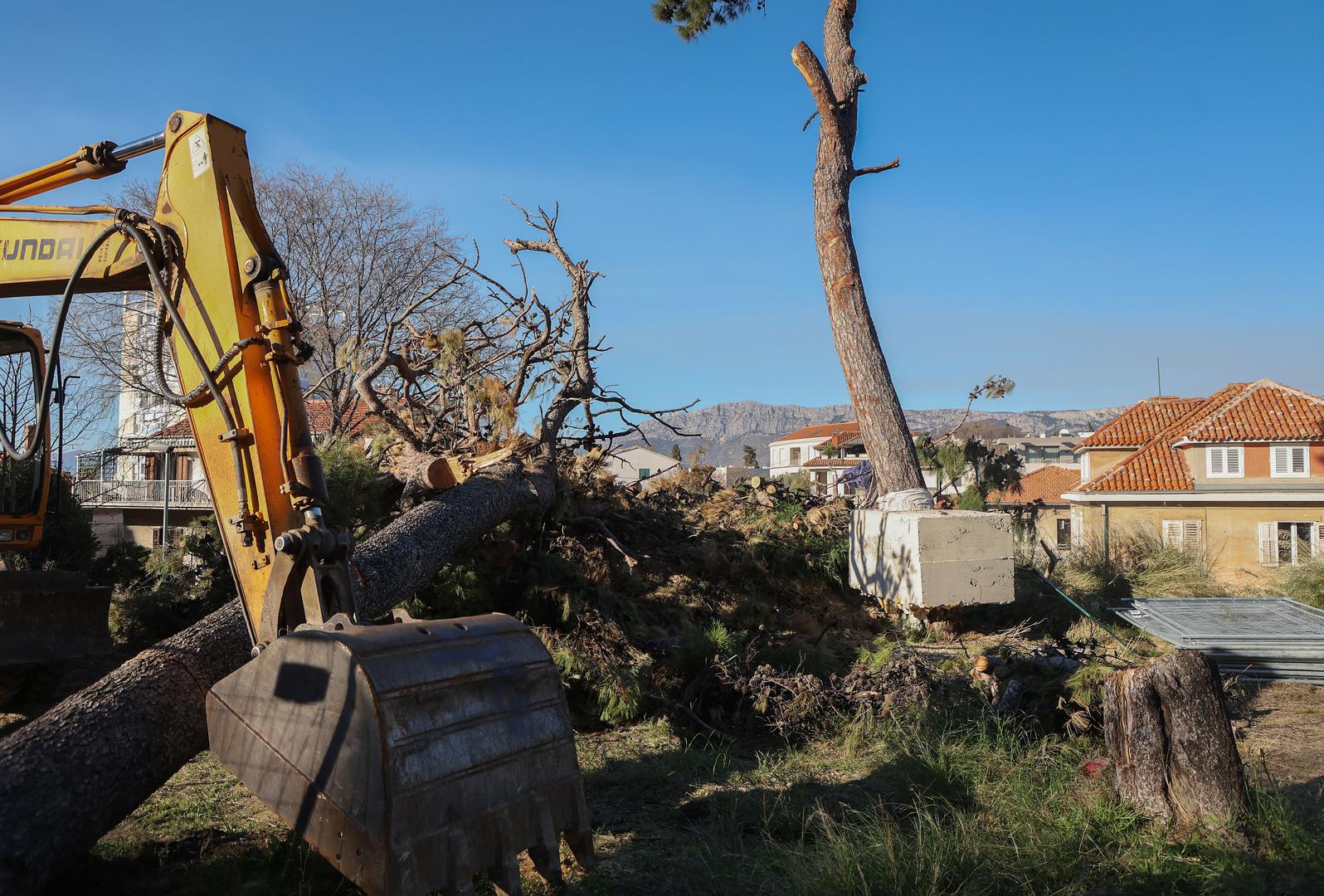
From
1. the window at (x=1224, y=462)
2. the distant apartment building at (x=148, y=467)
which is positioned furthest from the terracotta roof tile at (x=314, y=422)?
the window at (x=1224, y=462)

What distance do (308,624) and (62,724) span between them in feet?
4.02

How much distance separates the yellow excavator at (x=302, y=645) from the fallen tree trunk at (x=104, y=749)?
0.64m

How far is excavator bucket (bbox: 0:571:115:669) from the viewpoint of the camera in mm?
6129

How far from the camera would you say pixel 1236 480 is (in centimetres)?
2647

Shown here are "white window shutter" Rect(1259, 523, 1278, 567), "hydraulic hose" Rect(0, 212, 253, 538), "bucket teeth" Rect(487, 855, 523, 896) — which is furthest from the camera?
"white window shutter" Rect(1259, 523, 1278, 567)

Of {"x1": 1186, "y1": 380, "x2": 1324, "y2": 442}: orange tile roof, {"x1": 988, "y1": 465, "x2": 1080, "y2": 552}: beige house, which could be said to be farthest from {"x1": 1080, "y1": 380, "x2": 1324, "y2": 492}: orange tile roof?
{"x1": 988, "y1": 465, "x2": 1080, "y2": 552}: beige house

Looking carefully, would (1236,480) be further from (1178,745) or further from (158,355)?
(158,355)

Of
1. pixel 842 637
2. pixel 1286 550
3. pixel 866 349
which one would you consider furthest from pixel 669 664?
pixel 1286 550

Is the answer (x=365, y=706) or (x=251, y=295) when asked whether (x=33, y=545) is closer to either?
(x=251, y=295)

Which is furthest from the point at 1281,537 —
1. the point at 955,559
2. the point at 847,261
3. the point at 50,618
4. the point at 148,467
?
the point at 148,467

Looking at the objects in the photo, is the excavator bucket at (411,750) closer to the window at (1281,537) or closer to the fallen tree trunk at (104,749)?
the fallen tree trunk at (104,749)

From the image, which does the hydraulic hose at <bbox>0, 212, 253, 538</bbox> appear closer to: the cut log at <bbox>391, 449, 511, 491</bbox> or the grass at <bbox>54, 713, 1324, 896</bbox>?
the grass at <bbox>54, 713, 1324, 896</bbox>

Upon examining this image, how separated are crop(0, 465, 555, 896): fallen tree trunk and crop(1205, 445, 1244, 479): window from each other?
90.4ft

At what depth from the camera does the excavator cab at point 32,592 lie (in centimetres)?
615
